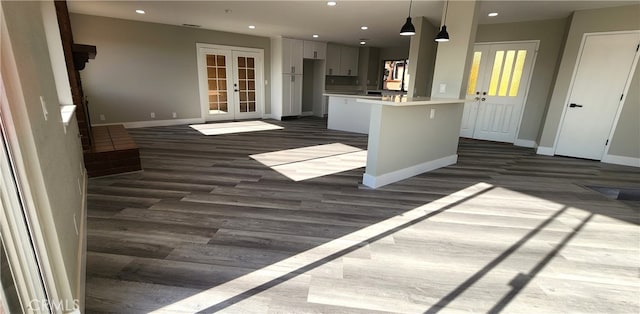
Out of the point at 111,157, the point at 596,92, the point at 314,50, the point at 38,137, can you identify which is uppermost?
the point at 314,50

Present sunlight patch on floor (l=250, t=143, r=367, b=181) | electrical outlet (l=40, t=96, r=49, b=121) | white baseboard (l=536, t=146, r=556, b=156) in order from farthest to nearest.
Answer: white baseboard (l=536, t=146, r=556, b=156)
sunlight patch on floor (l=250, t=143, r=367, b=181)
electrical outlet (l=40, t=96, r=49, b=121)

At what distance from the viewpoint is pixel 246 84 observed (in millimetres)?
8578

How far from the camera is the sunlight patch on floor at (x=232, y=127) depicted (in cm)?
679

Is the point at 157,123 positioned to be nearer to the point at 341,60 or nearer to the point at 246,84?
the point at 246,84

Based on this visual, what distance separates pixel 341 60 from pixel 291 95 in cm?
249

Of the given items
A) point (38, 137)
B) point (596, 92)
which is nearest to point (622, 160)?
point (596, 92)

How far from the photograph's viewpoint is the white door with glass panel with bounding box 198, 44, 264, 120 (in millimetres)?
7723

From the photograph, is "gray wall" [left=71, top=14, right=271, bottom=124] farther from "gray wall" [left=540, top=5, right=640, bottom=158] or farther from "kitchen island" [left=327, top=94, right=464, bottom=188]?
"gray wall" [left=540, top=5, right=640, bottom=158]

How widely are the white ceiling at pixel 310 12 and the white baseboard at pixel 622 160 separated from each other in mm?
2476

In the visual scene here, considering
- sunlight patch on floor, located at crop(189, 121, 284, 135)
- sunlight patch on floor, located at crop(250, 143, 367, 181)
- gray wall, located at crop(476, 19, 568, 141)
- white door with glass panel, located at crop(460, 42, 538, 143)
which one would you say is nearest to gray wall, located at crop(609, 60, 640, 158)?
Answer: gray wall, located at crop(476, 19, 568, 141)

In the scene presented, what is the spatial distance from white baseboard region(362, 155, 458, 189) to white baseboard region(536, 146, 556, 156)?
2285 millimetres

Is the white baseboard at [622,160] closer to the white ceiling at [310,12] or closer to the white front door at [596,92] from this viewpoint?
the white front door at [596,92]

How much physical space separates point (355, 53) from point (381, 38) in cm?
220

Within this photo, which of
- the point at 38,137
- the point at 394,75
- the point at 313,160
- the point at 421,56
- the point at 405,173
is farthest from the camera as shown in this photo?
the point at 394,75
